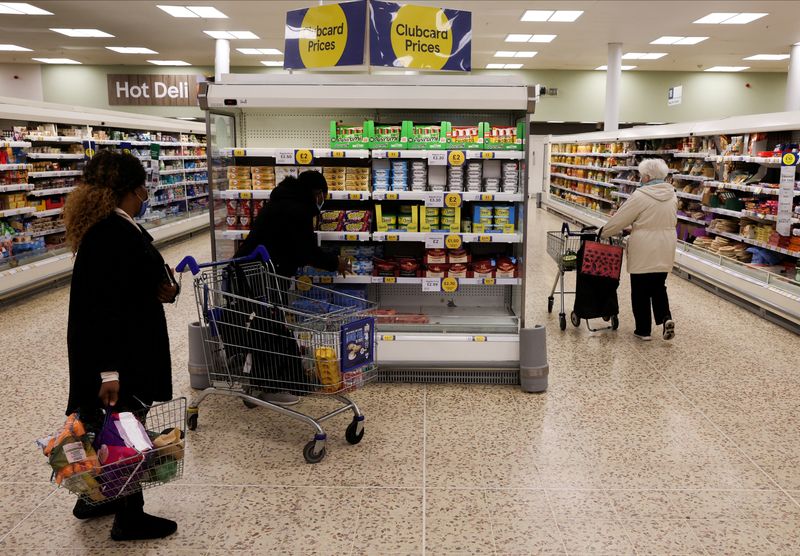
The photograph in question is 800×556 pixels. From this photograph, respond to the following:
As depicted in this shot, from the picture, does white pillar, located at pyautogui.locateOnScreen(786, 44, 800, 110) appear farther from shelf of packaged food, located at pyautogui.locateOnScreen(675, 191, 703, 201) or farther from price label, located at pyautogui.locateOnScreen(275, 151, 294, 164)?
price label, located at pyautogui.locateOnScreen(275, 151, 294, 164)

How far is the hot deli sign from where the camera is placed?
19250mm

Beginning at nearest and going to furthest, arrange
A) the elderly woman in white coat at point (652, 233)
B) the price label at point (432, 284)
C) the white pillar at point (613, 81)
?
the price label at point (432, 284)
the elderly woman in white coat at point (652, 233)
the white pillar at point (613, 81)

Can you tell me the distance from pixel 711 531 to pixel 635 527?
33 cm

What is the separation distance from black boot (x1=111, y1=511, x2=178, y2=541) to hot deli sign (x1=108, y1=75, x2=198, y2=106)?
1823 centimetres

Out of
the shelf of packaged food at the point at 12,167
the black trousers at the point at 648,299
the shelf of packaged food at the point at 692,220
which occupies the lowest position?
the black trousers at the point at 648,299

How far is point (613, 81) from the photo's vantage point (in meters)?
15.6

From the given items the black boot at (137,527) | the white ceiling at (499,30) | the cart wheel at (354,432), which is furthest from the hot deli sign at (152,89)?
the black boot at (137,527)

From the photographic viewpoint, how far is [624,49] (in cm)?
1645

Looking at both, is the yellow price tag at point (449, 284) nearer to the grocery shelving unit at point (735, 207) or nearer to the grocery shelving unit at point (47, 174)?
the grocery shelving unit at point (735, 207)

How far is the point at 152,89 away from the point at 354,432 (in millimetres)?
18444

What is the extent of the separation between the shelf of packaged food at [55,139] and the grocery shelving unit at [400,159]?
15.2 ft

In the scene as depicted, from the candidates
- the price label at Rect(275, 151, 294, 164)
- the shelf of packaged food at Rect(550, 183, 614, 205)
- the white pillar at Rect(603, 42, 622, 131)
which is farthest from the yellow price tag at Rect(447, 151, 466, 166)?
the white pillar at Rect(603, 42, 622, 131)

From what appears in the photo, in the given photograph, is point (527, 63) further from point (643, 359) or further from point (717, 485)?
point (717, 485)

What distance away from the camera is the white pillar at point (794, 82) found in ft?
50.3
